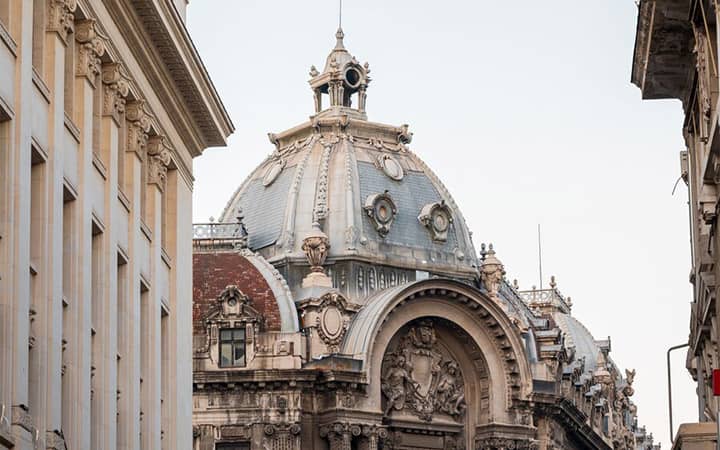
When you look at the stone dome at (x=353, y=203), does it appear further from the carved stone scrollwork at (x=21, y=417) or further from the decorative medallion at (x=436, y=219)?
the carved stone scrollwork at (x=21, y=417)

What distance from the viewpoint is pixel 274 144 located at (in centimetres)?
9606

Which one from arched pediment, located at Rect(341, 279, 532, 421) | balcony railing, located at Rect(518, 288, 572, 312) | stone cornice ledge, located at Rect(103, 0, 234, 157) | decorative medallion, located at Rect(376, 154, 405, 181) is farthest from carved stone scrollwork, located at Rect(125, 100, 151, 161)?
balcony railing, located at Rect(518, 288, 572, 312)

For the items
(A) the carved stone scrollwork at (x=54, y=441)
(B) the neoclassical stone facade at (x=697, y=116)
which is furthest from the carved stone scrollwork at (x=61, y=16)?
(B) the neoclassical stone facade at (x=697, y=116)

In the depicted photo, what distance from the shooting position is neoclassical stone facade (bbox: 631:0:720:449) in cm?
3594

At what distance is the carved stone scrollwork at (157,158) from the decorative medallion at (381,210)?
3904cm

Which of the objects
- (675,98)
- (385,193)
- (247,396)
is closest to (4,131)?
(675,98)

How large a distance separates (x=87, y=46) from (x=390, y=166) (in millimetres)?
51311

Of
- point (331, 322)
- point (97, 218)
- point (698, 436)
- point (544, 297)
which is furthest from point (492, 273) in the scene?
point (698, 436)

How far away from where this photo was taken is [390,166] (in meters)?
93.2

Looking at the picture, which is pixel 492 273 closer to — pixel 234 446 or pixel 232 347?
pixel 232 347

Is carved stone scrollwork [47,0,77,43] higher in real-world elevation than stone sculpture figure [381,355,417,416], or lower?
lower

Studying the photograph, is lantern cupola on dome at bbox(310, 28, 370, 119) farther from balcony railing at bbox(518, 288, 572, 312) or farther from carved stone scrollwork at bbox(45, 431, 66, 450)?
carved stone scrollwork at bbox(45, 431, 66, 450)

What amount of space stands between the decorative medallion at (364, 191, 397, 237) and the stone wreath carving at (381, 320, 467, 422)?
4.91 meters

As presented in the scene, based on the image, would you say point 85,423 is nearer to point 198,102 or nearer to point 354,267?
point 198,102
